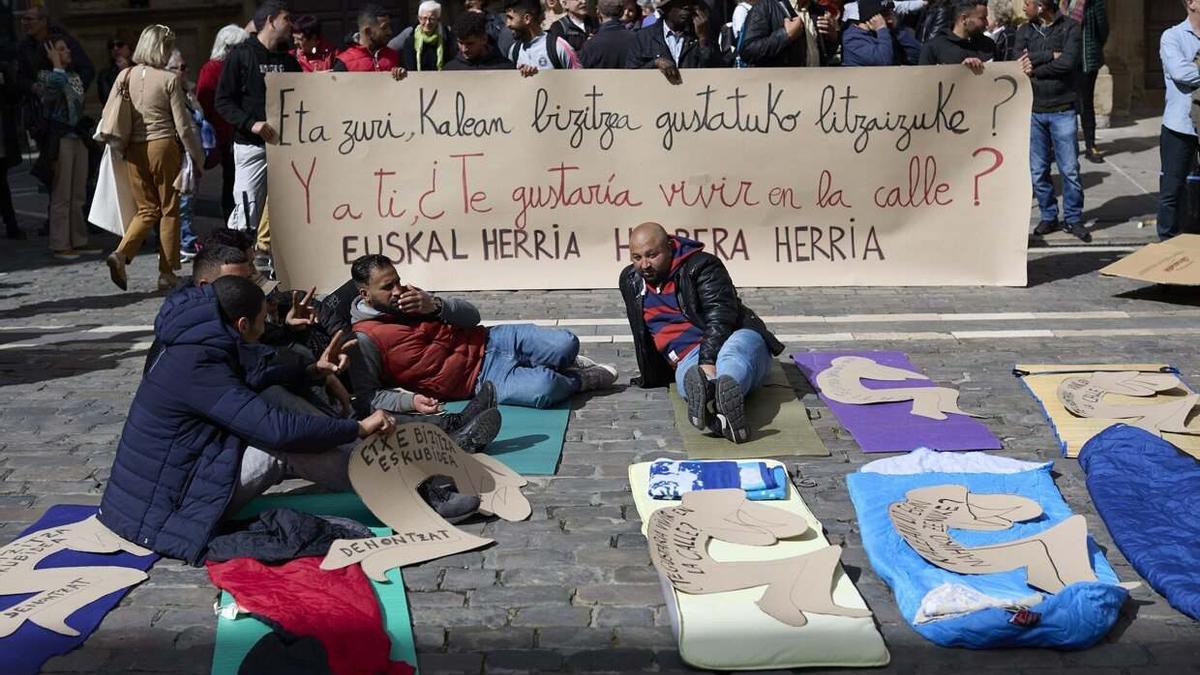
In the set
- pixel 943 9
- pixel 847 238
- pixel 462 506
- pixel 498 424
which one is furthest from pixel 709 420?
pixel 943 9

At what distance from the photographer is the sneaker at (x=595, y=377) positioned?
7.88m

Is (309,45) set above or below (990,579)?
above

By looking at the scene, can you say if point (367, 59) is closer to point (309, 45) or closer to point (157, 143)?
point (309, 45)

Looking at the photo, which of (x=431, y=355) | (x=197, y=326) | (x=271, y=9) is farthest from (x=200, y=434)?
(x=271, y=9)

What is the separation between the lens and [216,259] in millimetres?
6402

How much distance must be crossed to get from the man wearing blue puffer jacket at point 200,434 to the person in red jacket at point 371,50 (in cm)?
626

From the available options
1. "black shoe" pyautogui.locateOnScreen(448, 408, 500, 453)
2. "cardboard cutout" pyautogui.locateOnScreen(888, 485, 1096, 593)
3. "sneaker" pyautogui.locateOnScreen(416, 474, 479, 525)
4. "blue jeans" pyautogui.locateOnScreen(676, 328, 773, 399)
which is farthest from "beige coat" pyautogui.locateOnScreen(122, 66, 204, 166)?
"cardboard cutout" pyautogui.locateOnScreen(888, 485, 1096, 593)

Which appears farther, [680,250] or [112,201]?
[112,201]

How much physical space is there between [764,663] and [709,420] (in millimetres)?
2490

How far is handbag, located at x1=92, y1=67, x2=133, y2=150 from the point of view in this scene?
11.0 meters

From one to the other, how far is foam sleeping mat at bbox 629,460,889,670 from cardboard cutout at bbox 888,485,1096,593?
42cm

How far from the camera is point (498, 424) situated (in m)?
6.69

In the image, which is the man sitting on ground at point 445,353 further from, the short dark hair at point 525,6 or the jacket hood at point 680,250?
the short dark hair at point 525,6

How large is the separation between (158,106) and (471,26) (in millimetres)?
2392
